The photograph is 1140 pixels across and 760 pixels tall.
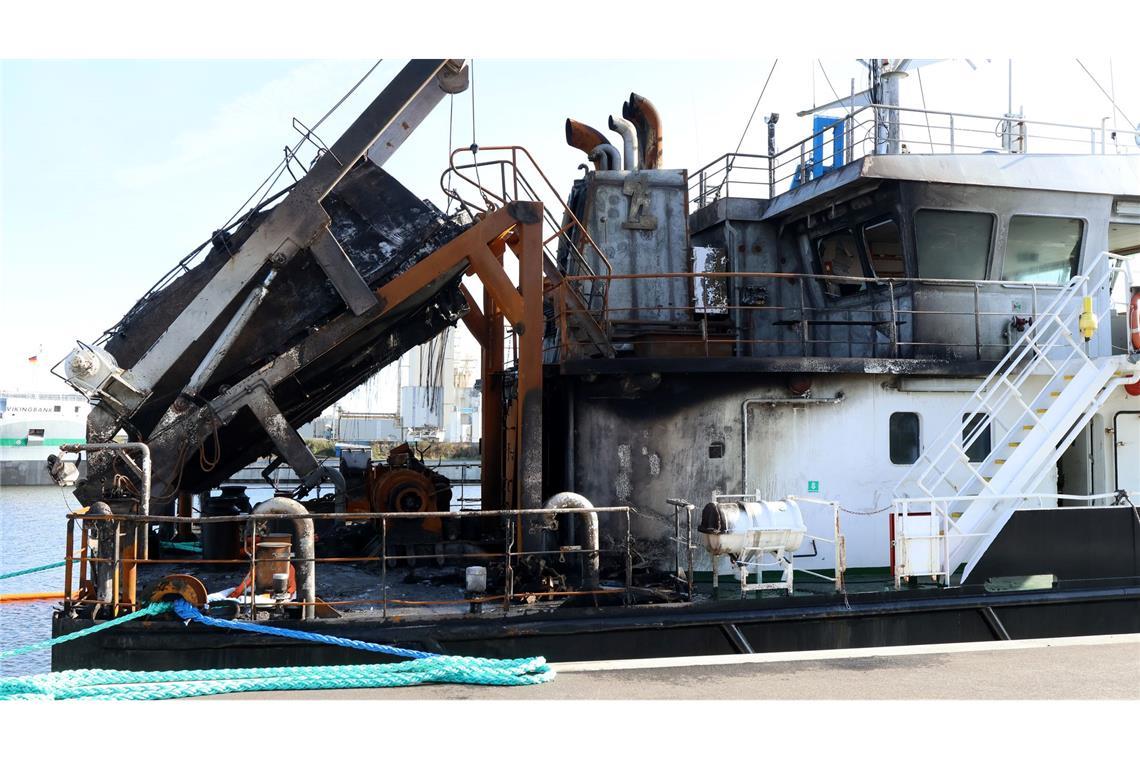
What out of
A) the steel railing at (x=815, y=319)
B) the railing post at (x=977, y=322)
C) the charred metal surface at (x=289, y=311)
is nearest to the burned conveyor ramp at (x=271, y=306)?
the charred metal surface at (x=289, y=311)

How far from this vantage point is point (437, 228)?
9.32m

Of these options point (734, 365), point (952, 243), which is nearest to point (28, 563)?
point (734, 365)

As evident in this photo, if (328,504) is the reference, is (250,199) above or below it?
above

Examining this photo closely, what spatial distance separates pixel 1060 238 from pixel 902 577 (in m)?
4.83

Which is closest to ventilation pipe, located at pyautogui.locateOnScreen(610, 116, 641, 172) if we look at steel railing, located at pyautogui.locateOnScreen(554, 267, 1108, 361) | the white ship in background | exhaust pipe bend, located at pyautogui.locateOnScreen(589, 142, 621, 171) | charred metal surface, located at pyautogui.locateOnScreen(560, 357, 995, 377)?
exhaust pipe bend, located at pyautogui.locateOnScreen(589, 142, 621, 171)

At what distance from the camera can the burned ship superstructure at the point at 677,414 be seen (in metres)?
7.48

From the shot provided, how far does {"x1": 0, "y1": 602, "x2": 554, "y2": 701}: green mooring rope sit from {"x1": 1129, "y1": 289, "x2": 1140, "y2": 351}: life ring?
6.75 metres

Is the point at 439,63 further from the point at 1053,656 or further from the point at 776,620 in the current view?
the point at 1053,656

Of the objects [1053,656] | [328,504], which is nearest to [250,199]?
[328,504]

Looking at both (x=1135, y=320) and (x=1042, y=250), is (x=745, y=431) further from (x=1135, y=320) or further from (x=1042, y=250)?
(x=1042, y=250)

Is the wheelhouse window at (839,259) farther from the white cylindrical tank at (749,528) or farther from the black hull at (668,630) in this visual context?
the white cylindrical tank at (749,528)

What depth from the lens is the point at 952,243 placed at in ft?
33.3

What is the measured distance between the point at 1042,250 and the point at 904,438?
119 inches

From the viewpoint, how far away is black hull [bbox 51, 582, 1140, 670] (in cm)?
696
